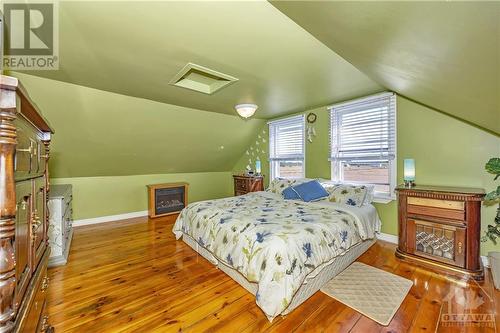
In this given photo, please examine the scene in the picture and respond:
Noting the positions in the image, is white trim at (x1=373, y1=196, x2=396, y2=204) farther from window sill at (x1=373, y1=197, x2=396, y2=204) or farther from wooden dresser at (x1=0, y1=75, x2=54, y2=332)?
wooden dresser at (x1=0, y1=75, x2=54, y2=332)

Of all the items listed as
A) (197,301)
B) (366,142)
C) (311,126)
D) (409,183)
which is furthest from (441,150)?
(197,301)

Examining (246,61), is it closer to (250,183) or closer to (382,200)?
(382,200)

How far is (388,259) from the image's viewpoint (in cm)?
274

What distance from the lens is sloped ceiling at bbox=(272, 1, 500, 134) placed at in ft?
3.10

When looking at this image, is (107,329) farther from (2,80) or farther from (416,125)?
(416,125)

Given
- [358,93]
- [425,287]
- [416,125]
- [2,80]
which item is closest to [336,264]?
[425,287]

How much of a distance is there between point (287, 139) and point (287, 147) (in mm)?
178

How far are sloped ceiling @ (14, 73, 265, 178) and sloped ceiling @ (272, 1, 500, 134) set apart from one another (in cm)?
290

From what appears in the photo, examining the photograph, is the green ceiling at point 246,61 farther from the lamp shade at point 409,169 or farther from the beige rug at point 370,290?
the beige rug at point 370,290

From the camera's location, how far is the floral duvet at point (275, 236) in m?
1.73

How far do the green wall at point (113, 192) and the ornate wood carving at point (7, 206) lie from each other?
443 centimetres

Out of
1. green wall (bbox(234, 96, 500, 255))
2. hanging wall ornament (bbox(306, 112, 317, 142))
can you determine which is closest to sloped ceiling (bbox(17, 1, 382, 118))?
green wall (bbox(234, 96, 500, 255))

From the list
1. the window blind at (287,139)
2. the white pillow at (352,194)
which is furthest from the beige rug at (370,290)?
the window blind at (287,139)

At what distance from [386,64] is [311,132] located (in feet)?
7.83
